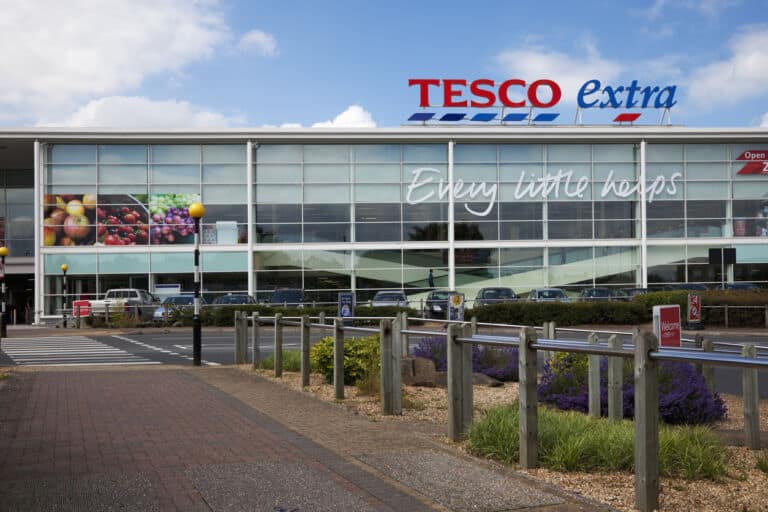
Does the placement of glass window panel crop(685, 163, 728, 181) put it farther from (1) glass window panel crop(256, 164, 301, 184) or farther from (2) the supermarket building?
(1) glass window panel crop(256, 164, 301, 184)

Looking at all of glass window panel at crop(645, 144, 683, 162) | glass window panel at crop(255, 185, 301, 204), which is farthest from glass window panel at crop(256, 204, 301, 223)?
glass window panel at crop(645, 144, 683, 162)

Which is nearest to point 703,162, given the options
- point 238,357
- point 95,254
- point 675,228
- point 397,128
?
point 675,228

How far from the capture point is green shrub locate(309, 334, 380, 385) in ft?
44.5

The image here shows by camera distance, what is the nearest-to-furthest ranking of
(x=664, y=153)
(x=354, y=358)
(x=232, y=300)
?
(x=354, y=358)
(x=232, y=300)
(x=664, y=153)

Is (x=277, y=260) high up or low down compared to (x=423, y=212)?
down

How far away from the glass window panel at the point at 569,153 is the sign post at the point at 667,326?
3909 cm

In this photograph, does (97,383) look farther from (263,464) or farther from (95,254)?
(95,254)

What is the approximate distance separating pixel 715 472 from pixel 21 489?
5600mm

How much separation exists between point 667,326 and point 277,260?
125 feet

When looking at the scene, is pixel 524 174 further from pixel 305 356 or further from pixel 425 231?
pixel 305 356

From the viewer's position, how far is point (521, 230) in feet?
154

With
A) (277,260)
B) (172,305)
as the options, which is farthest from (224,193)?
(172,305)

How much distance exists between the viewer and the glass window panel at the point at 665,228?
47.3 meters

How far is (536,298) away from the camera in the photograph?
41.1 m
